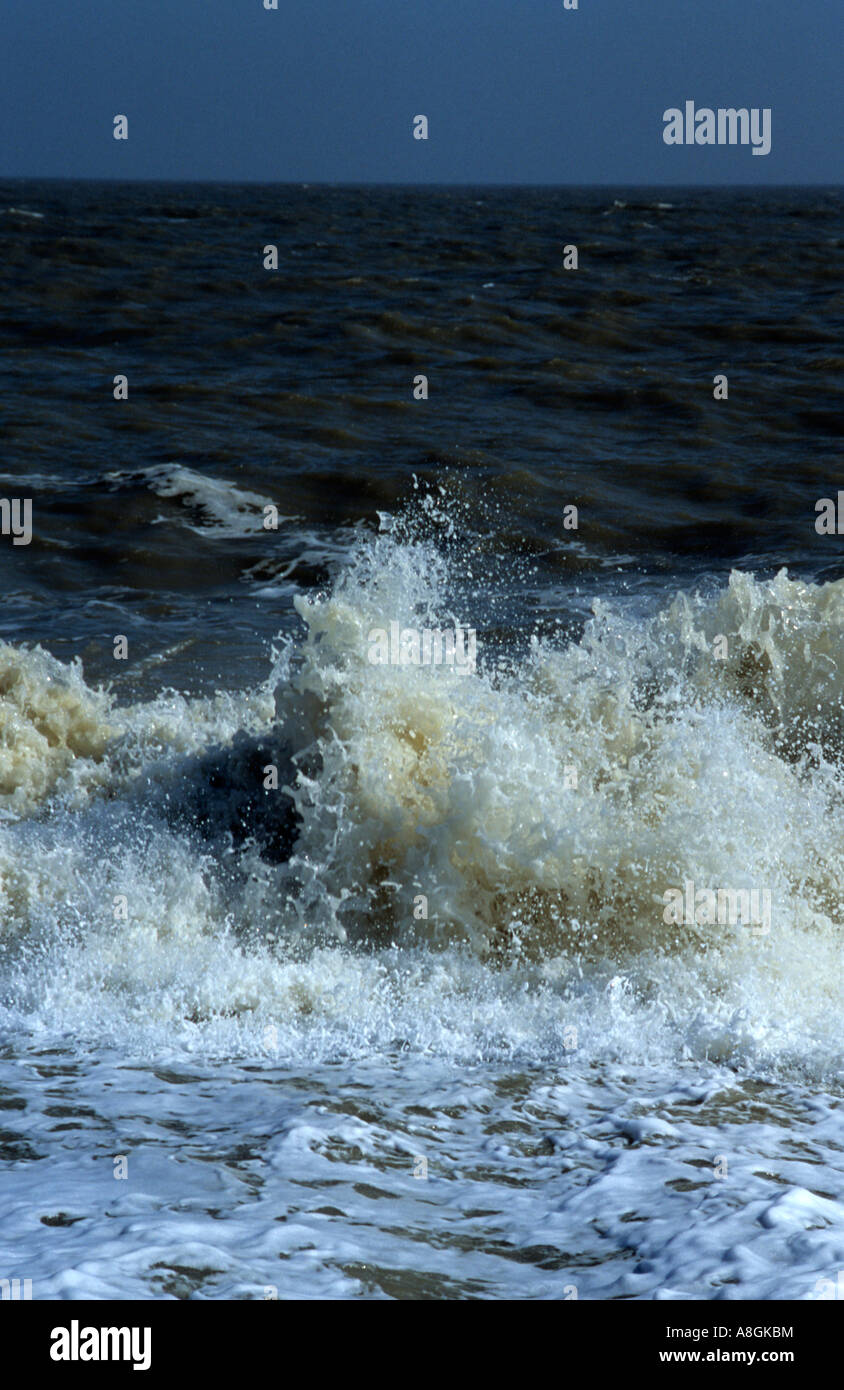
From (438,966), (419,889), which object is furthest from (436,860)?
(438,966)

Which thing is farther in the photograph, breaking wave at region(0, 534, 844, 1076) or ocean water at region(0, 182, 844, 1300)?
breaking wave at region(0, 534, 844, 1076)

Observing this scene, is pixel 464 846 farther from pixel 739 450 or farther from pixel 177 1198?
pixel 739 450

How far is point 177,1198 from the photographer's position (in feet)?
12.2

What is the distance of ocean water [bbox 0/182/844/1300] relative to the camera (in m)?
3.69

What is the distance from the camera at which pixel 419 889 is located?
5.82 m

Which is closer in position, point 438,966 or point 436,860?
point 438,966

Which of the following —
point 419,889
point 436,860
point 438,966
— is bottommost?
point 438,966

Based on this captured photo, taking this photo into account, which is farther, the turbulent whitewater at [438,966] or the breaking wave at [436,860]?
the breaking wave at [436,860]

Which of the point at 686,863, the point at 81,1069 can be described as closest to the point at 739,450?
the point at 686,863

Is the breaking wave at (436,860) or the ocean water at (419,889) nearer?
the ocean water at (419,889)

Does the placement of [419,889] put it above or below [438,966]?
above

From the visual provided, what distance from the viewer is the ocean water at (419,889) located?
12.1ft

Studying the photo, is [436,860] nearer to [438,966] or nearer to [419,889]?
[419,889]

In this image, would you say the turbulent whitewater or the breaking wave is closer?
the turbulent whitewater
